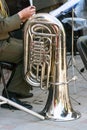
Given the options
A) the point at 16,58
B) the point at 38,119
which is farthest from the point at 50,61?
the point at 38,119

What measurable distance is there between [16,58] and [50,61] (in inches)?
19.8

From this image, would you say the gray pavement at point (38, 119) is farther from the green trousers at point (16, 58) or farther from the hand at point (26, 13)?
the hand at point (26, 13)

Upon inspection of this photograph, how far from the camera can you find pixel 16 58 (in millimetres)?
4785

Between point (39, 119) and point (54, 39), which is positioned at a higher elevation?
point (54, 39)

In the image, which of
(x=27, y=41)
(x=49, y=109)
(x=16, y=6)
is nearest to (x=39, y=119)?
(x=49, y=109)

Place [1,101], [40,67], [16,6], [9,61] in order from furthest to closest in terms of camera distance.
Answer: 1. [16,6]
2. [9,61]
3. [40,67]
4. [1,101]

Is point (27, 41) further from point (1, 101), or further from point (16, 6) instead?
point (16, 6)

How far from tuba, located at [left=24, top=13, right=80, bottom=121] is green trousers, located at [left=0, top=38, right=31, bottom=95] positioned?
0.31m

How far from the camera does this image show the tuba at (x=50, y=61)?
173 inches

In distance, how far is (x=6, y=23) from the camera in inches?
178

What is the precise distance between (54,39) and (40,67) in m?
0.34

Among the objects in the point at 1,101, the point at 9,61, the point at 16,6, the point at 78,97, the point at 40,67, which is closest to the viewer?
the point at 1,101

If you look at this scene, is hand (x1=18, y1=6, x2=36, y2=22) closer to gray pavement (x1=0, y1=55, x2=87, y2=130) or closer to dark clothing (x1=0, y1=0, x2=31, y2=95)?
dark clothing (x1=0, y1=0, x2=31, y2=95)

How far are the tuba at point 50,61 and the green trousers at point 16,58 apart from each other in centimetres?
31
